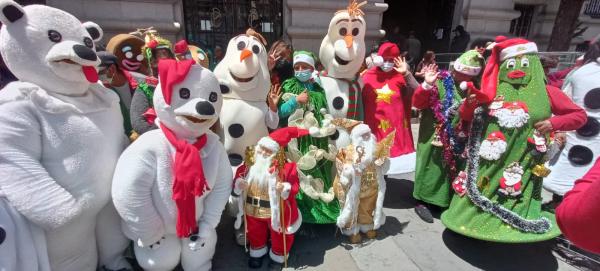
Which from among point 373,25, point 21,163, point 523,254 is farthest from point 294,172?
point 373,25

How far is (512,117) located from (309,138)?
5.51ft

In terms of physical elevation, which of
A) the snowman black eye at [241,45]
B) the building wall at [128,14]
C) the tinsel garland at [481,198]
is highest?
the building wall at [128,14]

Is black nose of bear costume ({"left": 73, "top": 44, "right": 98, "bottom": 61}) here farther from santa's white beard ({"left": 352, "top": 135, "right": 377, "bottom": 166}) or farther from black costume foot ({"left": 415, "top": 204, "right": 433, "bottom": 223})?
black costume foot ({"left": 415, "top": 204, "right": 433, "bottom": 223})

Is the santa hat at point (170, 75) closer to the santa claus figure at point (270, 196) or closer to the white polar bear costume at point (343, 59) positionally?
the santa claus figure at point (270, 196)

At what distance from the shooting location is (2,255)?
5.51ft

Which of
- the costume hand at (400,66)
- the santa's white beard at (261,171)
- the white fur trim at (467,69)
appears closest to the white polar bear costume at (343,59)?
the costume hand at (400,66)

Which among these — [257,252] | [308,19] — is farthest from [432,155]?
[308,19]

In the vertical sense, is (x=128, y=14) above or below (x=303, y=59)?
above

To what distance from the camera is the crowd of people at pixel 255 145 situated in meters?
1.77

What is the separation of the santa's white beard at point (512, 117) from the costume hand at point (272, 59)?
2.04 m

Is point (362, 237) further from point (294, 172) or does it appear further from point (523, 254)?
point (523, 254)

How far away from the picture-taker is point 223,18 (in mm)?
7301

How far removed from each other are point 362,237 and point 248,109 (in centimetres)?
160

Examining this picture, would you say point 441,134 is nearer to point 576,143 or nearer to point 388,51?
point 388,51
